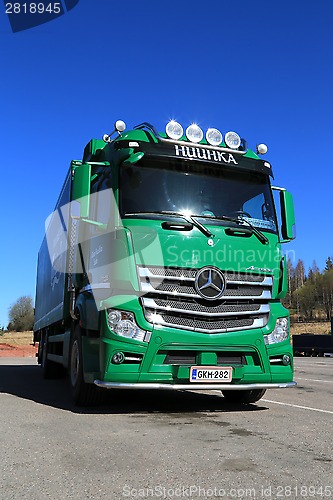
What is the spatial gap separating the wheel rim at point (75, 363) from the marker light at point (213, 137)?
3500 millimetres

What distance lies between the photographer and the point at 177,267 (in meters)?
5.86

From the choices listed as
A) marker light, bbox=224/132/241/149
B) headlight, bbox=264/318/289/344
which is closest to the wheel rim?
headlight, bbox=264/318/289/344

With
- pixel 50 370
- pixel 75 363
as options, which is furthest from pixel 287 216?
pixel 50 370

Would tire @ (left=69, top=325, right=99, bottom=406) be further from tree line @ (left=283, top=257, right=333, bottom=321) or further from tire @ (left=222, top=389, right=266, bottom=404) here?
tree line @ (left=283, top=257, right=333, bottom=321)

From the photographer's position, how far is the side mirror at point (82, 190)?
6328 mm

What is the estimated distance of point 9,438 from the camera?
15.1 ft

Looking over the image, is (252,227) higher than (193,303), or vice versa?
(252,227)

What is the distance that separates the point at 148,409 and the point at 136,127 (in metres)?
3.97

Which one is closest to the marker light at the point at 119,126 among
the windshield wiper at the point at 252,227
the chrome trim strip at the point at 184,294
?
the windshield wiper at the point at 252,227

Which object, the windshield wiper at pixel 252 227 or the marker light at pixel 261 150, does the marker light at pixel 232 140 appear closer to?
the marker light at pixel 261 150

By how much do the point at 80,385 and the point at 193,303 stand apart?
78.2 inches

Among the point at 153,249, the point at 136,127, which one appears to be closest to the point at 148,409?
the point at 153,249

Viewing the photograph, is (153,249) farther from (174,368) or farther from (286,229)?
(286,229)

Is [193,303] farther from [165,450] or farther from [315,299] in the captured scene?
[315,299]
